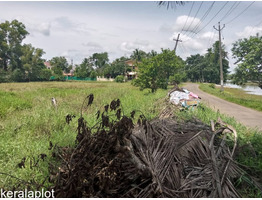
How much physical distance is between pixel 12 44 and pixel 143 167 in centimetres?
5297

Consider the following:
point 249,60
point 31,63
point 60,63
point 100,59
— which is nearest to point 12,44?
point 31,63

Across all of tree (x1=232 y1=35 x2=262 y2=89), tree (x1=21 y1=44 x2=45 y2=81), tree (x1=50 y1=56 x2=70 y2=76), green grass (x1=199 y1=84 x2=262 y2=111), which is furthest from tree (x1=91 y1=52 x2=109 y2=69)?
tree (x1=232 y1=35 x2=262 y2=89)

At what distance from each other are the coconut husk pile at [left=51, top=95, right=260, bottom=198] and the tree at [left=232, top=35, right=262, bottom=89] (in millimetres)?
14660

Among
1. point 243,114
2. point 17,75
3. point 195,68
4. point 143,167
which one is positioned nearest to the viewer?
point 143,167

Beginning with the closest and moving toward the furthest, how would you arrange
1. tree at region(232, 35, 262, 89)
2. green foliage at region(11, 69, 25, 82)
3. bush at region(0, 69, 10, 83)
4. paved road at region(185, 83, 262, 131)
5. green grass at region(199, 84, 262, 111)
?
1. paved road at region(185, 83, 262, 131)
2. green grass at region(199, 84, 262, 111)
3. tree at region(232, 35, 262, 89)
4. bush at region(0, 69, 10, 83)
5. green foliage at region(11, 69, 25, 82)

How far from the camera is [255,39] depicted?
16438 mm

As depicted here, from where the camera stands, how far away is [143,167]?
2588 millimetres

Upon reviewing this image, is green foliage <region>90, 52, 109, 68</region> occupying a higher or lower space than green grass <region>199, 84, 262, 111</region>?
higher

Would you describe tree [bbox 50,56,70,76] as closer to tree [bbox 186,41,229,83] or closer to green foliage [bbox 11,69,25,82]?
green foliage [bbox 11,69,25,82]

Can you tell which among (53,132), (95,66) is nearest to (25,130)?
(53,132)

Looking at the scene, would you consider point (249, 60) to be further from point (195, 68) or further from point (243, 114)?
point (195, 68)

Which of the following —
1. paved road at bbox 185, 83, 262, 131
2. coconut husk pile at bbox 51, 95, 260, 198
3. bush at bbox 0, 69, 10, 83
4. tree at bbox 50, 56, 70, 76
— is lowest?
paved road at bbox 185, 83, 262, 131

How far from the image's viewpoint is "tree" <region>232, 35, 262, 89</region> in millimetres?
15359

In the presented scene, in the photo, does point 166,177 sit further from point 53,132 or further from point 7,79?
point 7,79
